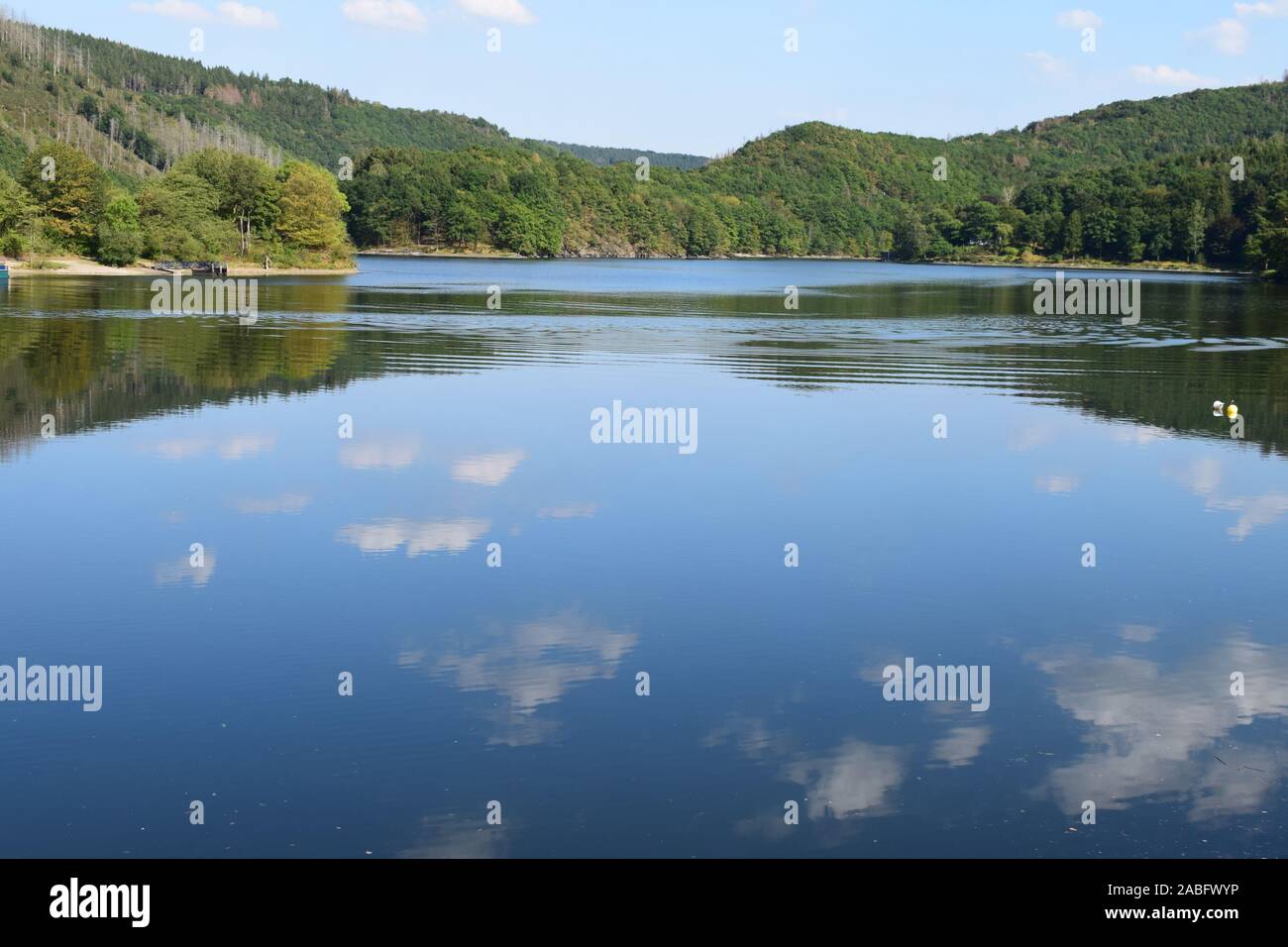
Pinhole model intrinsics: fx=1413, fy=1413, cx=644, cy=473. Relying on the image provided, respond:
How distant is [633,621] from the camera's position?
15.2m

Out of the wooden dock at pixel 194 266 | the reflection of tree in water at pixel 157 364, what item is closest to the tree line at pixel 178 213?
the wooden dock at pixel 194 266

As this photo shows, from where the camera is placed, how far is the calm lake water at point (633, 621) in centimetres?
1032

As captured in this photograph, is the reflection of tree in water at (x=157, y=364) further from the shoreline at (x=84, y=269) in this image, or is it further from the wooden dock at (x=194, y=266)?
the wooden dock at (x=194, y=266)

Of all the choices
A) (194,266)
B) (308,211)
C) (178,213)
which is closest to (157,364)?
(194,266)

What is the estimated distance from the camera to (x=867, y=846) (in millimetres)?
9867

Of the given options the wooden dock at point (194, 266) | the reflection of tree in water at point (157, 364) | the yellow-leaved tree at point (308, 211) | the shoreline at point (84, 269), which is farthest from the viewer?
the yellow-leaved tree at point (308, 211)

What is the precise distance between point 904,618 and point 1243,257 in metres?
201

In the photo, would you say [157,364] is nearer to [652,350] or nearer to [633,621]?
[652,350]

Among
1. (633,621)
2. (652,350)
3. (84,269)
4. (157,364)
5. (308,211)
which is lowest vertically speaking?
(633,621)

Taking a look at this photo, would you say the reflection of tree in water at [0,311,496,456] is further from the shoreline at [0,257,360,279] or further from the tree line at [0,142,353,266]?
the tree line at [0,142,353,266]

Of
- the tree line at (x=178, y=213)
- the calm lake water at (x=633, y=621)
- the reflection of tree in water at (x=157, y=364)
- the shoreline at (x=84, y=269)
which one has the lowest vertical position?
the calm lake water at (x=633, y=621)

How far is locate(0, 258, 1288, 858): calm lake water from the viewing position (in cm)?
1032
